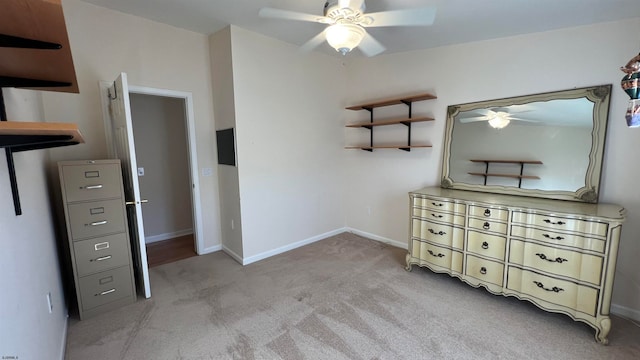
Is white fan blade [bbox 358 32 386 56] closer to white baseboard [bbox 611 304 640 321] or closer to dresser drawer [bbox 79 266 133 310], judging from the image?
dresser drawer [bbox 79 266 133 310]

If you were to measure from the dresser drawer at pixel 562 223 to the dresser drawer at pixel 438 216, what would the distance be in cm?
45

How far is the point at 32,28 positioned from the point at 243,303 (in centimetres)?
233

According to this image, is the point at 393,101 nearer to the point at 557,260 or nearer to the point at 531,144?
the point at 531,144

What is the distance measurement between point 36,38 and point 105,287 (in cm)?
229

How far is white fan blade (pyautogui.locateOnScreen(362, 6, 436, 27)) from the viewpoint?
1.73m

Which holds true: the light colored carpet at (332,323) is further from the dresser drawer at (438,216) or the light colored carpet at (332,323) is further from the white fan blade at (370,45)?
the white fan blade at (370,45)

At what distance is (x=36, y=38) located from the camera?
0.84 m

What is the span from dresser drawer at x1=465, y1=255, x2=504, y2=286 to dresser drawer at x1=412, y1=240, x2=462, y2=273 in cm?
10

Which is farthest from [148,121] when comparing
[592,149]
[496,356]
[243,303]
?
[592,149]

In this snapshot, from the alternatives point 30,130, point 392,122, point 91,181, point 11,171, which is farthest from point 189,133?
point 30,130

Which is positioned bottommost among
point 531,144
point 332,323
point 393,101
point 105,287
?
point 332,323

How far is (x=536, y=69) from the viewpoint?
8.51 feet

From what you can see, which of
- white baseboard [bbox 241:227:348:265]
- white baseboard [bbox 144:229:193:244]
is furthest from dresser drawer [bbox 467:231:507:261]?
white baseboard [bbox 144:229:193:244]

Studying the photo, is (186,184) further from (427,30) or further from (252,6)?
(427,30)
